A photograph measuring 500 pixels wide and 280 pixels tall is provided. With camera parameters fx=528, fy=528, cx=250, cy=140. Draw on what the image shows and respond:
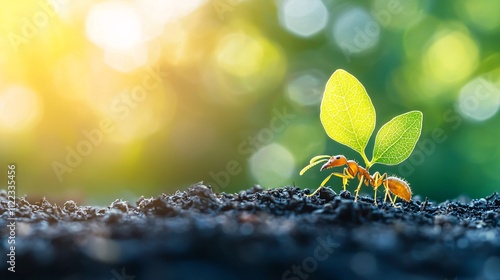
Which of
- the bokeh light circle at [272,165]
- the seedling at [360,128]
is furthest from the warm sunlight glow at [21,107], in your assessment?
the seedling at [360,128]

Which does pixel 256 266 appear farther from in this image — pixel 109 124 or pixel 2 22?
pixel 2 22

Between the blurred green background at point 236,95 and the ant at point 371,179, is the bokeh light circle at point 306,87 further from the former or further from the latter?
the ant at point 371,179

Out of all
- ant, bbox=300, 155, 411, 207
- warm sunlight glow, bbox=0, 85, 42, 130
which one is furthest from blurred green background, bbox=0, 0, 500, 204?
ant, bbox=300, 155, 411, 207

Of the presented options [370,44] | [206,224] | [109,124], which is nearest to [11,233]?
[206,224]

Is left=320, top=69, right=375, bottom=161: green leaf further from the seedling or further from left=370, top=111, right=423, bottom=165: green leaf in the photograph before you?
left=370, top=111, right=423, bottom=165: green leaf

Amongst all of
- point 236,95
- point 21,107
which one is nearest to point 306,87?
point 236,95

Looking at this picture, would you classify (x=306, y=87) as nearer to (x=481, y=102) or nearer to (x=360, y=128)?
(x=481, y=102)
